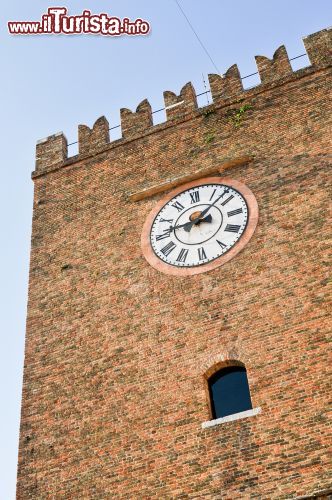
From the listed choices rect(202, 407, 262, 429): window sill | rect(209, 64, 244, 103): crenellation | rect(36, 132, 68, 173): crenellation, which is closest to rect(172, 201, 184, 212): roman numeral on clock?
rect(209, 64, 244, 103): crenellation

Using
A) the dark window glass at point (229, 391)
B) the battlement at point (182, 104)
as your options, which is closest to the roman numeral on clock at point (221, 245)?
the dark window glass at point (229, 391)

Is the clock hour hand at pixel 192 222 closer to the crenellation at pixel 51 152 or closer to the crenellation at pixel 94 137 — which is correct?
the crenellation at pixel 94 137

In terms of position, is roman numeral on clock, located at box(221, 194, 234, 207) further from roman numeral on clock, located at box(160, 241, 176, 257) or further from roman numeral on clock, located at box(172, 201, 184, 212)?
roman numeral on clock, located at box(160, 241, 176, 257)

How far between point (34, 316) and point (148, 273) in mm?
2368

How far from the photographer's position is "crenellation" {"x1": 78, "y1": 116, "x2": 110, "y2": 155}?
1638 cm

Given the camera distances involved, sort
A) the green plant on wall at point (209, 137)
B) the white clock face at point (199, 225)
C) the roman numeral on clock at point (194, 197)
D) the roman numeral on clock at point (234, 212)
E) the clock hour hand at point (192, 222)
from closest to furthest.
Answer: the white clock face at point (199, 225) → the roman numeral on clock at point (234, 212) → the clock hour hand at point (192, 222) → the roman numeral on clock at point (194, 197) → the green plant on wall at point (209, 137)

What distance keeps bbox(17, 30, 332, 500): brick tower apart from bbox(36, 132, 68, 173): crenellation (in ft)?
0.56

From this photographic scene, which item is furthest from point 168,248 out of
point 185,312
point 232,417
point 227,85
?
point 227,85

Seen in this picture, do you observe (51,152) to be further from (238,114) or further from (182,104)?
(238,114)

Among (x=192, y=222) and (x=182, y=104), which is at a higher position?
Answer: (x=182, y=104)

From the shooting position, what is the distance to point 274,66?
1582 centimetres

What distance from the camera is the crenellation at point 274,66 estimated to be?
1555 centimetres

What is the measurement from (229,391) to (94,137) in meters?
7.50

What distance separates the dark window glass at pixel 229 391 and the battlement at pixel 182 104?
20.5 feet
